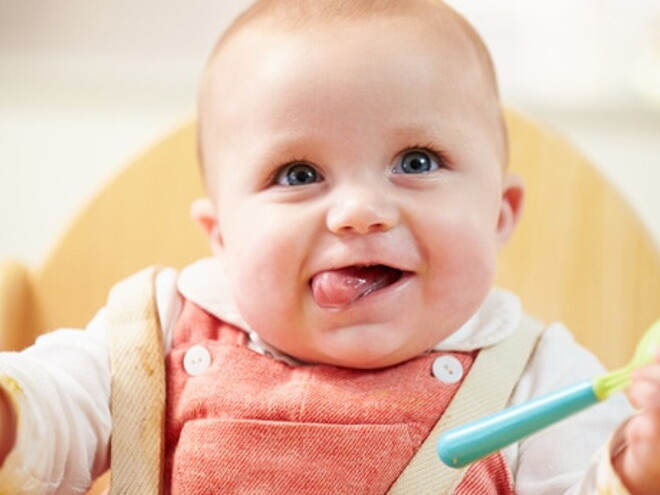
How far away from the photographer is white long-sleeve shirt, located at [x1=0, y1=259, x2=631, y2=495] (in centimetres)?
63

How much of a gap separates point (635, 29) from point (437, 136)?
1.08m

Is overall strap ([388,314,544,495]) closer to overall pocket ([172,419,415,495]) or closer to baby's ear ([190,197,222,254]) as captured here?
overall pocket ([172,419,415,495])

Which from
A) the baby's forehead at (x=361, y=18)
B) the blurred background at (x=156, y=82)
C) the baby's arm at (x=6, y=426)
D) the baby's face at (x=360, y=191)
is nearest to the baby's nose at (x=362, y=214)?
the baby's face at (x=360, y=191)

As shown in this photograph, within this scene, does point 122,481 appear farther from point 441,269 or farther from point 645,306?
point 645,306

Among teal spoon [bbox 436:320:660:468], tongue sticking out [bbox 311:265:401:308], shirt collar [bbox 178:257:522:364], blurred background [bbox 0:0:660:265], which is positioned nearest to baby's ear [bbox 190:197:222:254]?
shirt collar [bbox 178:257:522:364]

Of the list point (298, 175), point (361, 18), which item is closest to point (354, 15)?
point (361, 18)

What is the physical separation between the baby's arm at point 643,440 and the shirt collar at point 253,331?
0.21 metres

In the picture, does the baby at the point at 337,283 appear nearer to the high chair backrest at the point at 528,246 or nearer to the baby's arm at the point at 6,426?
the baby's arm at the point at 6,426

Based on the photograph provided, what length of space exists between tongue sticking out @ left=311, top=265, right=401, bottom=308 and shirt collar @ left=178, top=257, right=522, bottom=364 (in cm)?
8

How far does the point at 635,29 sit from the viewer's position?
1685mm

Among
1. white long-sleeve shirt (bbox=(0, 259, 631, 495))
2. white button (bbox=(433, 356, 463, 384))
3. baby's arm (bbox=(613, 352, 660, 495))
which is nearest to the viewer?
baby's arm (bbox=(613, 352, 660, 495))

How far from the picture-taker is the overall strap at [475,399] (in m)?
0.68

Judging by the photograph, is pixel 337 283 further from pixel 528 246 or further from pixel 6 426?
pixel 528 246

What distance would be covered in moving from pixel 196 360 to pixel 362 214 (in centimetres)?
16
